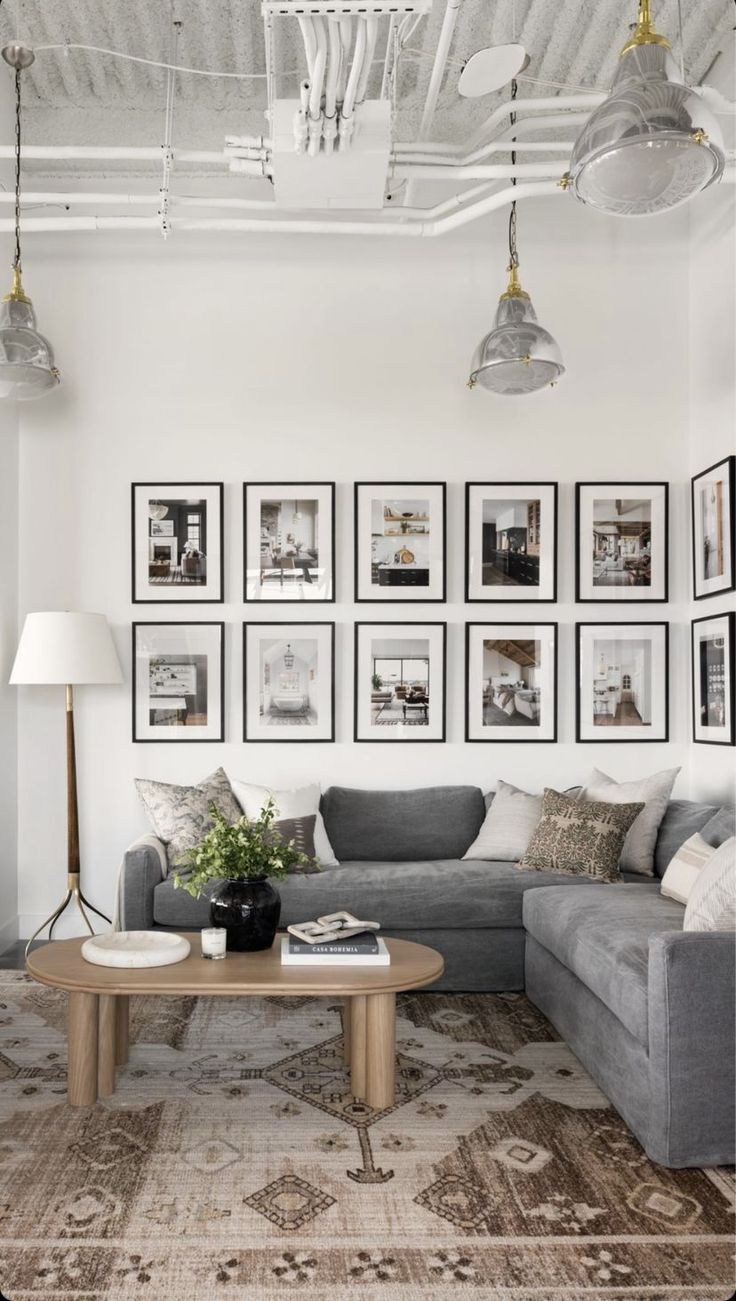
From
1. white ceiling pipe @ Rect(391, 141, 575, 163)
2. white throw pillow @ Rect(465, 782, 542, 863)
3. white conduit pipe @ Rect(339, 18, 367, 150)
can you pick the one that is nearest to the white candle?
white throw pillow @ Rect(465, 782, 542, 863)

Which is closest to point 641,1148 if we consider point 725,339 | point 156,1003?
point 156,1003

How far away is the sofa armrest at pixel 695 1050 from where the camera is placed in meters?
2.64

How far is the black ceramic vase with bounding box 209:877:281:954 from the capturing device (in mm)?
3271

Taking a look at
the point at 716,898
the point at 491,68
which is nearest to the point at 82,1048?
the point at 716,898

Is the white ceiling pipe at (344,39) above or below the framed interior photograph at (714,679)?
above

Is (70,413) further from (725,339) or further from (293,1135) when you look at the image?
(293,1135)

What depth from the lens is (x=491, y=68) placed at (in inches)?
146

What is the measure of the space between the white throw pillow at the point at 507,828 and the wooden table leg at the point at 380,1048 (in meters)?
1.59

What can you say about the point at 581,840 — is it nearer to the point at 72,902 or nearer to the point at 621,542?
the point at 621,542

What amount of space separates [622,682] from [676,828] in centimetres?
100

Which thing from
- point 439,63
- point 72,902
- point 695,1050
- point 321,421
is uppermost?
point 439,63

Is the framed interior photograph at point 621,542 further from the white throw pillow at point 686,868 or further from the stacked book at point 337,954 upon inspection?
the stacked book at point 337,954

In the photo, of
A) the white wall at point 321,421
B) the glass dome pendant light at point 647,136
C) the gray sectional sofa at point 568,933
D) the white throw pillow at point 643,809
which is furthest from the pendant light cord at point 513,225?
the gray sectional sofa at point 568,933

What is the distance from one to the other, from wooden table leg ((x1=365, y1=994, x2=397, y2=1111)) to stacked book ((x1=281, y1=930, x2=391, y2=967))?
14 cm
